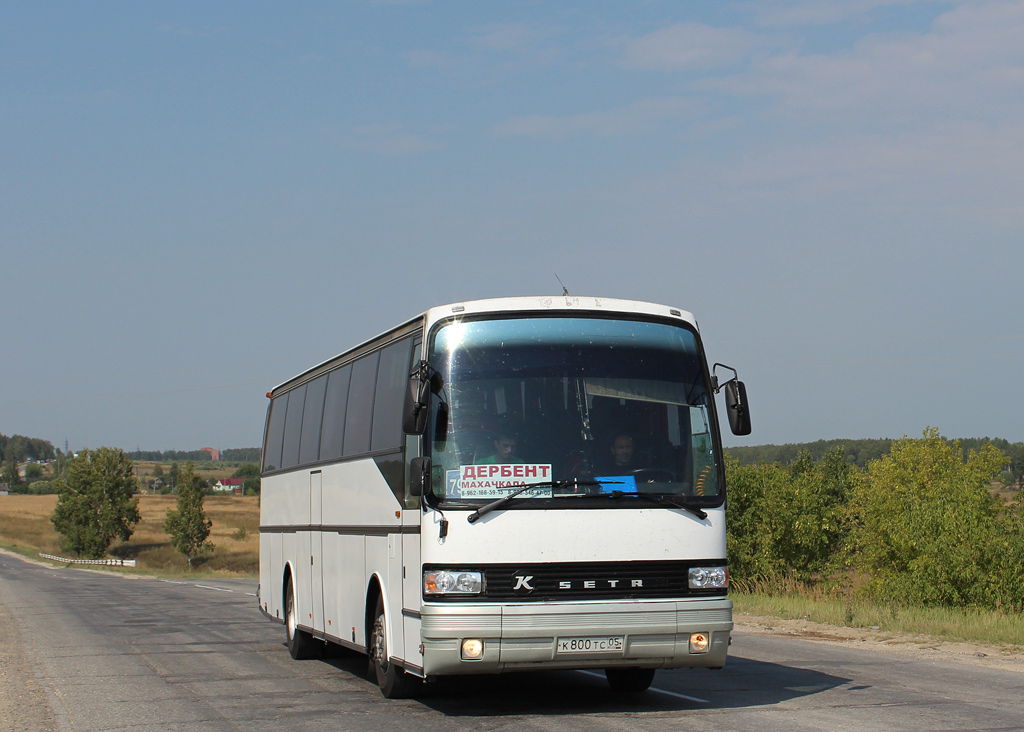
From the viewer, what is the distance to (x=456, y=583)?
869 cm

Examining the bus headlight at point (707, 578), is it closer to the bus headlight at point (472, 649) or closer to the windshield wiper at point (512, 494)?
the windshield wiper at point (512, 494)

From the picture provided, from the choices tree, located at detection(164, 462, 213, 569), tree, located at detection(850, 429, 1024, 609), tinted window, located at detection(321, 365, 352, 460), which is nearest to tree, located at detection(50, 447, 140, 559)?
tree, located at detection(164, 462, 213, 569)

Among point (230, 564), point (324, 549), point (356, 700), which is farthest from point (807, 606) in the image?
point (230, 564)

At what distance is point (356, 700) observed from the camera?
10.5 metres

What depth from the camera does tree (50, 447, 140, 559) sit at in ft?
341

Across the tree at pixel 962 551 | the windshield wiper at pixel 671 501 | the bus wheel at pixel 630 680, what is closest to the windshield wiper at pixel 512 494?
the windshield wiper at pixel 671 501

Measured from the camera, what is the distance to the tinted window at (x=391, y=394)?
33.0 feet

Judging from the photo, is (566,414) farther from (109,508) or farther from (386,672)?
(109,508)

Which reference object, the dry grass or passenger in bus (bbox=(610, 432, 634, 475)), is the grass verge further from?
passenger in bus (bbox=(610, 432, 634, 475))

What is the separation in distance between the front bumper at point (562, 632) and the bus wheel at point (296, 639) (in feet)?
20.3

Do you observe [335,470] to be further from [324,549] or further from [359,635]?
[359,635]

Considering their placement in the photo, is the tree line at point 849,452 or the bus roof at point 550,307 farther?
the tree line at point 849,452

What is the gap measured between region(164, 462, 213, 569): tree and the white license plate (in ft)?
297

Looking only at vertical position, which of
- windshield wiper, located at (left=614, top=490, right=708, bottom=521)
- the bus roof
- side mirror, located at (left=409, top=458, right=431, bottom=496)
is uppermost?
the bus roof
